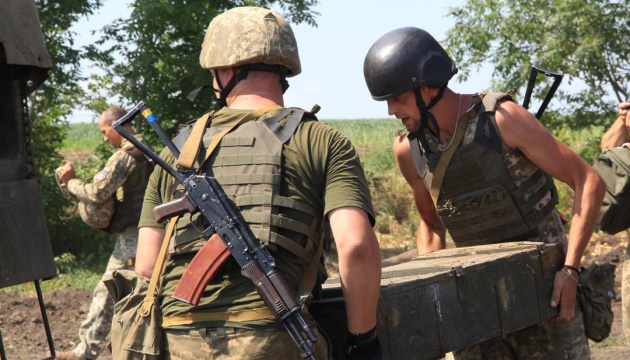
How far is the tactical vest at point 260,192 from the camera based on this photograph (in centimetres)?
264

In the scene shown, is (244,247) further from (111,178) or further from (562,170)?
(111,178)

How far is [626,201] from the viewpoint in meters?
4.81

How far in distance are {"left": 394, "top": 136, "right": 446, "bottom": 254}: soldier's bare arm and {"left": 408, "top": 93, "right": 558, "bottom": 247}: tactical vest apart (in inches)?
8.2

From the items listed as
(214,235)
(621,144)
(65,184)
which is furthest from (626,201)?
(65,184)

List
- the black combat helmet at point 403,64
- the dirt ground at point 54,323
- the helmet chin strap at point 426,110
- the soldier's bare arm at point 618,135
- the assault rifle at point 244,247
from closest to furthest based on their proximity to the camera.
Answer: the assault rifle at point 244,247
the black combat helmet at point 403,64
the helmet chin strap at point 426,110
the soldier's bare arm at point 618,135
the dirt ground at point 54,323

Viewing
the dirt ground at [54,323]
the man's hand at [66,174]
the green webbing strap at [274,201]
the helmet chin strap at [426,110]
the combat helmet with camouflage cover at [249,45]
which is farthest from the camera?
the man's hand at [66,174]

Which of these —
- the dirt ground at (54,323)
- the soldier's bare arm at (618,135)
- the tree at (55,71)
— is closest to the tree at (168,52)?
the tree at (55,71)

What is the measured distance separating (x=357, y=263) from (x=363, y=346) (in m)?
0.32

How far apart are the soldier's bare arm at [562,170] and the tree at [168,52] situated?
9.01m

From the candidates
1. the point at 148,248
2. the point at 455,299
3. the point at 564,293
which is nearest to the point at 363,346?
the point at 455,299

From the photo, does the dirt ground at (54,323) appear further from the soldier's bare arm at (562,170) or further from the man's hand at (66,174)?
the soldier's bare arm at (562,170)

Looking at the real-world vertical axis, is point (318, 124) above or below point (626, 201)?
above

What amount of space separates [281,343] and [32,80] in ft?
10.0

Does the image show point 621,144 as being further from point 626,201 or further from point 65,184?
point 65,184
